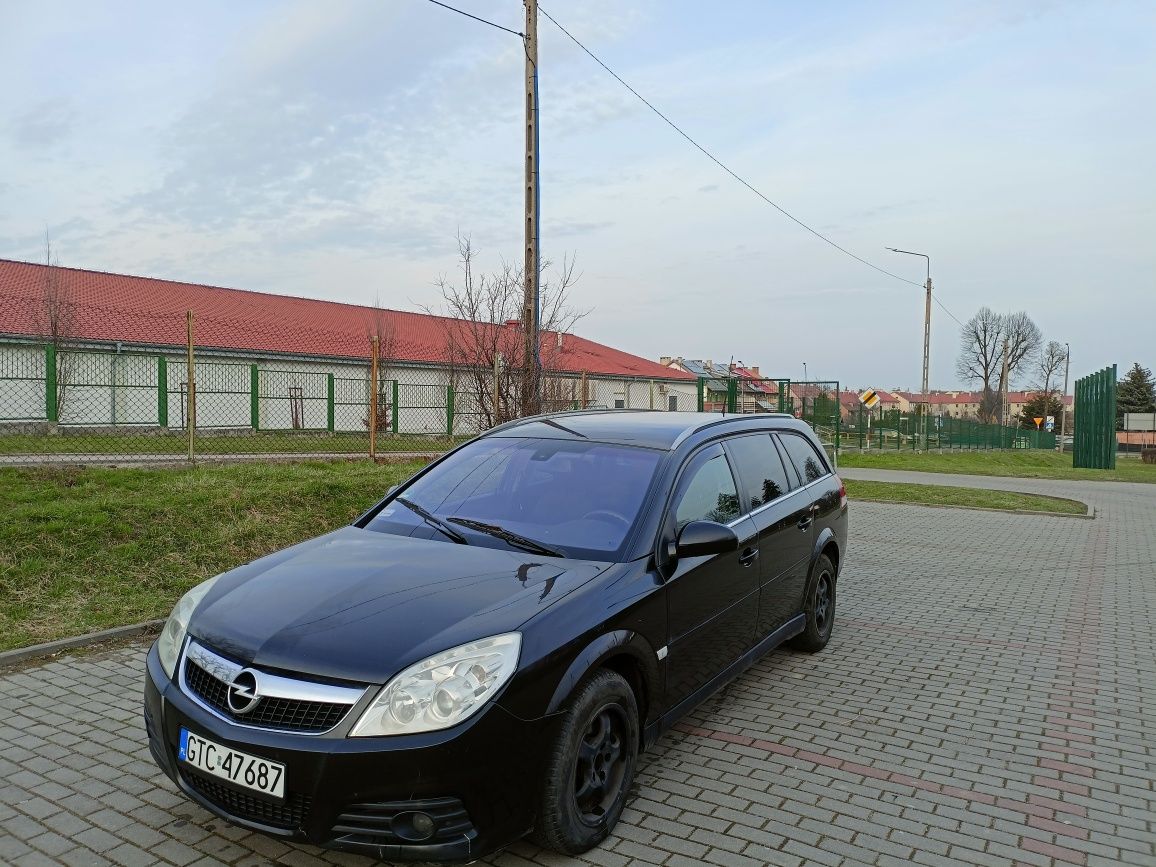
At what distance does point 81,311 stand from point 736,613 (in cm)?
2863

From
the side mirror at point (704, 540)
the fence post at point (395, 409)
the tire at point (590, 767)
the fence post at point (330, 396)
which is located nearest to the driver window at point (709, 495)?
the side mirror at point (704, 540)

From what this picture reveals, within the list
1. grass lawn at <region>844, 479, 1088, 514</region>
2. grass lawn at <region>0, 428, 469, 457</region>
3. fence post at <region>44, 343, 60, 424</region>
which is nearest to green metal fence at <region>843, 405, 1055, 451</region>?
grass lawn at <region>844, 479, 1088, 514</region>

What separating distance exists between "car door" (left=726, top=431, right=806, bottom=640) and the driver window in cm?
17

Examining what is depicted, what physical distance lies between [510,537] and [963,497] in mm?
14960

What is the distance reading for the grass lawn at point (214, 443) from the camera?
1003cm

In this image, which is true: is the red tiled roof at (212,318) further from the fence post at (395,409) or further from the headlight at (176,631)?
the headlight at (176,631)

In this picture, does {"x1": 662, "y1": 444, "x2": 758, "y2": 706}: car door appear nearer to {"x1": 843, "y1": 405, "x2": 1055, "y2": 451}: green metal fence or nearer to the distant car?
the distant car

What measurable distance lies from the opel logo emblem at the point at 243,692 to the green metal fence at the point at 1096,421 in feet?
133

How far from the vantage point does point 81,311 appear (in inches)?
1077

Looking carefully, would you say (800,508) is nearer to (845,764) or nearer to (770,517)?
(770,517)

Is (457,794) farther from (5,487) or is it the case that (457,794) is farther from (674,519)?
(5,487)

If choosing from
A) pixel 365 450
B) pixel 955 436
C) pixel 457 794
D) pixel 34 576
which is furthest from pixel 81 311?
pixel 955 436

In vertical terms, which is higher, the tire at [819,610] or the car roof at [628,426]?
the car roof at [628,426]

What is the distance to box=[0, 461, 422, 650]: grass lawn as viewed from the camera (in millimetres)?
6031
